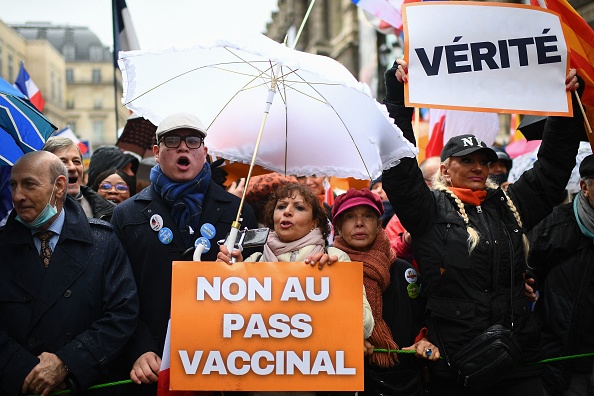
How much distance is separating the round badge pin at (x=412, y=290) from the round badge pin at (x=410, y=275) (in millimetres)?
26

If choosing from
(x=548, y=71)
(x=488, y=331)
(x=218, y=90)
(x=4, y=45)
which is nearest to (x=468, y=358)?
(x=488, y=331)

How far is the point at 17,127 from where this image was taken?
3.85 metres

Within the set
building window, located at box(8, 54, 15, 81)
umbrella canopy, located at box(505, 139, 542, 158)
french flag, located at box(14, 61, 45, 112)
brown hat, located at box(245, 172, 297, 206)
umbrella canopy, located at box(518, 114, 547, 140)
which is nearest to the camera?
brown hat, located at box(245, 172, 297, 206)

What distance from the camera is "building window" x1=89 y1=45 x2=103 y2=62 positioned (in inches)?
3383

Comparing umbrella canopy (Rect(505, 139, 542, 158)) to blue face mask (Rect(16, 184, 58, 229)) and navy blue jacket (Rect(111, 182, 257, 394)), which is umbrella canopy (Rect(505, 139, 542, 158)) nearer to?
navy blue jacket (Rect(111, 182, 257, 394))

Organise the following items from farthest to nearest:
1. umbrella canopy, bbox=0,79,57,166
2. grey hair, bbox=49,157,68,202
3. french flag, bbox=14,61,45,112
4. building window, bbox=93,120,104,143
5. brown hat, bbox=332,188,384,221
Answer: building window, bbox=93,120,104,143 < french flag, bbox=14,61,45,112 < brown hat, bbox=332,188,384,221 < umbrella canopy, bbox=0,79,57,166 < grey hair, bbox=49,157,68,202

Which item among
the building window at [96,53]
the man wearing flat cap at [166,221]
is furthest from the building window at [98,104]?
the man wearing flat cap at [166,221]

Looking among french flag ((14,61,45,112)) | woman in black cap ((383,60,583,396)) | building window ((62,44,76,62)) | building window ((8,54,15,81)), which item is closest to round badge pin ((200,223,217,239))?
woman in black cap ((383,60,583,396))

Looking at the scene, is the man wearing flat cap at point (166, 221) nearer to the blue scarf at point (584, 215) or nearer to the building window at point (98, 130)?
the blue scarf at point (584, 215)

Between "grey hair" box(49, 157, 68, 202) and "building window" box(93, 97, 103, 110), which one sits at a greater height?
"grey hair" box(49, 157, 68, 202)

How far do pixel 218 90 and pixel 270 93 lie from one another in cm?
69

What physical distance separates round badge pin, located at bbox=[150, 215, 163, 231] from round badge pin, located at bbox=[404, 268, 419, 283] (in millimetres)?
1471

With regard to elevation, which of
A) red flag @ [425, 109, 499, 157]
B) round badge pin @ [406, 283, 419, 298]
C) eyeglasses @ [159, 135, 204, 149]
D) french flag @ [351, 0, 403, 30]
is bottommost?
round badge pin @ [406, 283, 419, 298]

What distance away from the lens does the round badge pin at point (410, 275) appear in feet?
13.9
